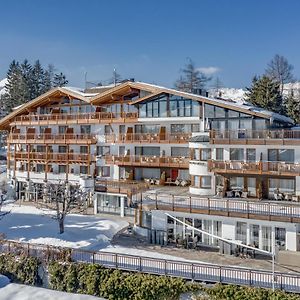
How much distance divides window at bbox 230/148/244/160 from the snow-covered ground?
616 inches

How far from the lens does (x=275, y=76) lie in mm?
60812

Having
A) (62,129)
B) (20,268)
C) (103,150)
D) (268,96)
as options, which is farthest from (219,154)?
(268,96)

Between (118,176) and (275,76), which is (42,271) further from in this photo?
(275,76)

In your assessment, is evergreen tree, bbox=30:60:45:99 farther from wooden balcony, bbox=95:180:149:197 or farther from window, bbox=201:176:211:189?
window, bbox=201:176:211:189

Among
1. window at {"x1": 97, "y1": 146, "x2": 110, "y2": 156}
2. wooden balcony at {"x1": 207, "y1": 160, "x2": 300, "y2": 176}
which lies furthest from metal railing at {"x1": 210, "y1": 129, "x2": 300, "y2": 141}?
window at {"x1": 97, "y1": 146, "x2": 110, "y2": 156}

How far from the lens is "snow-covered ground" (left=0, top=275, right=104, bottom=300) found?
18.4m

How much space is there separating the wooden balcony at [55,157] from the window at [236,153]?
48.8 feet

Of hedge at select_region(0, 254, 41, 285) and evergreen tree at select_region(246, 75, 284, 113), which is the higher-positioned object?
evergreen tree at select_region(246, 75, 284, 113)

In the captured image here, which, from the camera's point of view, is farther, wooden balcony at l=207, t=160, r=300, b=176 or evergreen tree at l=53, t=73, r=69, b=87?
evergreen tree at l=53, t=73, r=69, b=87

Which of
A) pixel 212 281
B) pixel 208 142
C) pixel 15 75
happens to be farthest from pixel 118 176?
pixel 15 75

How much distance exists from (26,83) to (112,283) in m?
57.9

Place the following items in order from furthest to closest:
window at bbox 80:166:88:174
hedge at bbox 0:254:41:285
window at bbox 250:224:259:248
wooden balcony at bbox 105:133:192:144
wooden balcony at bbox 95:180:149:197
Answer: window at bbox 80:166:88:174 < wooden balcony at bbox 105:133:192:144 < wooden balcony at bbox 95:180:149:197 < window at bbox 250:224:259:248 < hedge at bbox 0:254:41:285

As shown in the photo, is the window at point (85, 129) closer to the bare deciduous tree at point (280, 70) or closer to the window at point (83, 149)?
the window at point (83, 149)

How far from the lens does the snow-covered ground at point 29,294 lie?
60.5ft
